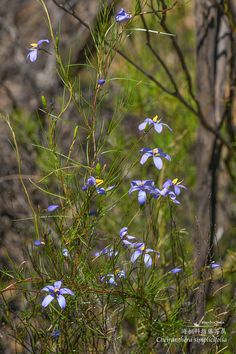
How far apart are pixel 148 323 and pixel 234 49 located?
1822mm

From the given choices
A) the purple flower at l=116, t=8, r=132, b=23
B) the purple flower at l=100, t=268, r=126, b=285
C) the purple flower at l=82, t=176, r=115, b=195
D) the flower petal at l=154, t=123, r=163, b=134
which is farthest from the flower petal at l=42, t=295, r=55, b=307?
the purple flower at l=116, t=8, r=132, b=23

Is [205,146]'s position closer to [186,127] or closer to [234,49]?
[234,49]

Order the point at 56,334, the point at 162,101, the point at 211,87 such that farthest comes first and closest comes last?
the point at 162,101 → the point at 211,87 → the point at 56,334

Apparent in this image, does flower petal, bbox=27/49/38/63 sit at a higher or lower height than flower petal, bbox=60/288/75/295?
higher

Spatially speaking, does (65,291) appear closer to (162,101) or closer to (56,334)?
(56,334)

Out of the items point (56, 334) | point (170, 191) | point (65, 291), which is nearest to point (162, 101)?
point (170, 191)

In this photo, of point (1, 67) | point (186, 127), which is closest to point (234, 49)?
point (186, 127)

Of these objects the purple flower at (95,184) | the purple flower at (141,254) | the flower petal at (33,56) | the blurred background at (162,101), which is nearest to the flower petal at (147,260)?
the purple flower at (141,254)

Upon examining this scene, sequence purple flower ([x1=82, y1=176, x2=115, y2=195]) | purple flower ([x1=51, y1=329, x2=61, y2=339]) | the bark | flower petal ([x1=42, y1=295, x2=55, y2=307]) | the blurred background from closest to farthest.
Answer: flower petal ([x1=42, y1=295, x2=55, y2=307]) < purple flower ([x1=82, y1=176, x2=115, y2=195]) < purple flower ([x1=51, y1=329, x2=61, y2=339]) < the blurred background < the bark

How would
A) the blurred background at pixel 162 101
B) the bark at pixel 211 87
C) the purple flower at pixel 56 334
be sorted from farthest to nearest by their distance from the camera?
the bark at pixel 211 87
the blurred background at pixel 162 101
the purple flower at pixel 56 334

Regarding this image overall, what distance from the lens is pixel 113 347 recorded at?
2.28m

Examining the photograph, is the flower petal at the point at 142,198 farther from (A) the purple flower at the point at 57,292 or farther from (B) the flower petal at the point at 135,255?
(A) the purple flower at the point at 57,292

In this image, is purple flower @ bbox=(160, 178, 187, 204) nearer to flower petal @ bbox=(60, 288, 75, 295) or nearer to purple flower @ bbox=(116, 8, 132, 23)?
flower petal @ bbox=(60, 288, 75, 295)

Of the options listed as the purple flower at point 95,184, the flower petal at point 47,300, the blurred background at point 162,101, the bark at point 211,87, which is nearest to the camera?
the flower petal at point 47,300
